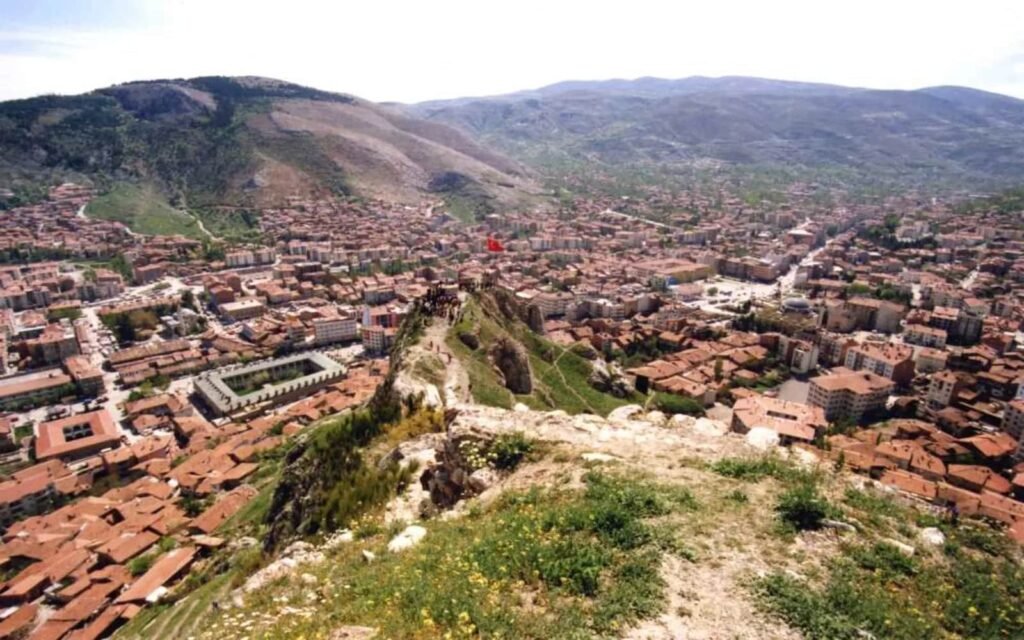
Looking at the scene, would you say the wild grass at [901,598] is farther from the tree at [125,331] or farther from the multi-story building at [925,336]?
the tree at [125,331]

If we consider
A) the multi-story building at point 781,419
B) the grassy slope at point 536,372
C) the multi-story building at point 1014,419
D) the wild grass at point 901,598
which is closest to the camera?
the wild grass at point 901,598

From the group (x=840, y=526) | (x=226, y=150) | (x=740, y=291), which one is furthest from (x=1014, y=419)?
(x=226, y=150)

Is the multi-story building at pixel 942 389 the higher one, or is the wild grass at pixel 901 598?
the wild grass at pixel 901 598

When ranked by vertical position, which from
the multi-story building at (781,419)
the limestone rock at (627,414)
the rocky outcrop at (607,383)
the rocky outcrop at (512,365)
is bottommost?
the multi-story building at (781,419)

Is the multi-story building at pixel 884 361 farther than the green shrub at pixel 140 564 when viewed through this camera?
Yes

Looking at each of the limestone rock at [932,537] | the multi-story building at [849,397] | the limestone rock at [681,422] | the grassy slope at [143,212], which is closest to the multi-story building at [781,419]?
the multi-story building at [849,397]

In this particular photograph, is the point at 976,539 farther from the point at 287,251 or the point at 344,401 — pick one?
the point at 287,251

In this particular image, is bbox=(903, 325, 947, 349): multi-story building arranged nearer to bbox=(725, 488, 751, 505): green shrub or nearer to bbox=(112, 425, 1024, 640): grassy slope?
bbox=(112, 425, 1024, 640): grassy slope
